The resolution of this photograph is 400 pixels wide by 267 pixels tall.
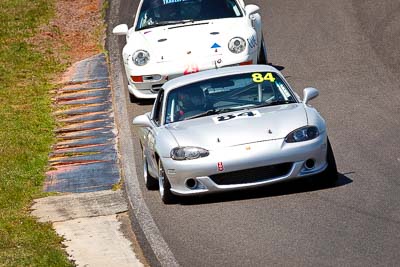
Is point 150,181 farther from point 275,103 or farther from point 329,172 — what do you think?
point 329,172

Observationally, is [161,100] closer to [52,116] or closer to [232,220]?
[232,220]

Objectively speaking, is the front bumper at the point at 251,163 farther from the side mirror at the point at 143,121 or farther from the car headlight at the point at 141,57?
the car headlight at the point at 141,57

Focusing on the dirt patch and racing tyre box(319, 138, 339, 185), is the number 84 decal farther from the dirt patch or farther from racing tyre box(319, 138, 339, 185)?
the dirt patch

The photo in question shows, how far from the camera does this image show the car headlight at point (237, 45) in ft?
56.9

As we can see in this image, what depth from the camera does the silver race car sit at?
11.3m

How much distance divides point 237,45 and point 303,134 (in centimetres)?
609

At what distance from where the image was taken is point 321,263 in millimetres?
8758

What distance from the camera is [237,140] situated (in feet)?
37.4

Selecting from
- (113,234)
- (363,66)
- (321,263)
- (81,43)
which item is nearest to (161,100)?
(113,234)

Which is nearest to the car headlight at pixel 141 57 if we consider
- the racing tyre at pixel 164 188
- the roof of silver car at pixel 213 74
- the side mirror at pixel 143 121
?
the roof of silver car at pixel 213 74

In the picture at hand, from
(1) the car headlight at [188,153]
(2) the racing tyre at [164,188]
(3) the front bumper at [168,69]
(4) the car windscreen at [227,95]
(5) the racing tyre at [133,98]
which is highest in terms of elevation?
(4) the car windscreen at [227,95]

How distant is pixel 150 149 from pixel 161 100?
84cm

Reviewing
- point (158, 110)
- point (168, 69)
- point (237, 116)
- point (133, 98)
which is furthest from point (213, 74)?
point (133, 98)

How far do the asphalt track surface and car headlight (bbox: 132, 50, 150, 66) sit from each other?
30.9 inches
